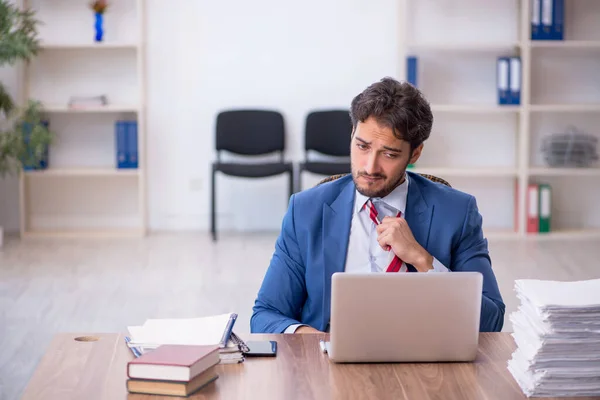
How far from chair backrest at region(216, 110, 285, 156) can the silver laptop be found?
491 centimetres

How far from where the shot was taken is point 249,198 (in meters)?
6.82

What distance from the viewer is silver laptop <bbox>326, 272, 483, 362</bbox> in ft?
5.52

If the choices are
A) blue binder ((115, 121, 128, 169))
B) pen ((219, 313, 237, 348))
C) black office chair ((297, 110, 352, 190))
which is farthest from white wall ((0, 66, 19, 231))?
pen ((219, 313, 237, 348))

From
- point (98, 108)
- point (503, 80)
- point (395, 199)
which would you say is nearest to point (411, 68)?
point (503, 80)

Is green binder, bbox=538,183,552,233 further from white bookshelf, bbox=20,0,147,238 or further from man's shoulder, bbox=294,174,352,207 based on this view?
man's shoulder, bbox=294,174,352,207

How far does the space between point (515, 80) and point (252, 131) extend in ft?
6.63

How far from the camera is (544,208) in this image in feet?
21.7

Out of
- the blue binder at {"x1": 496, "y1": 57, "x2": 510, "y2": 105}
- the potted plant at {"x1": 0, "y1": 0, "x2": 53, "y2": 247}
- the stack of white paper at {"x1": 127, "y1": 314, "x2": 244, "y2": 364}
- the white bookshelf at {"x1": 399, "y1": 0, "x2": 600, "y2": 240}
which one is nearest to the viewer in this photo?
the stack of white paper at {"x1": 127, "y1": 314, "x2": 244, "y2": 364}

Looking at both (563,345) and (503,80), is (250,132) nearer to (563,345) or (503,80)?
(503,80)

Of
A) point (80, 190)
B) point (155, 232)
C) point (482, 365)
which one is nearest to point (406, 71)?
point (155, 232)

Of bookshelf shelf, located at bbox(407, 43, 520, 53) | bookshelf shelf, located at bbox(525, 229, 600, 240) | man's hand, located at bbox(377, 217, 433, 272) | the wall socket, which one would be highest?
bookshelf shelf, located at bbox(407, 43, 520, 53)

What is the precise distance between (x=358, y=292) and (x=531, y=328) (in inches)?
13.2

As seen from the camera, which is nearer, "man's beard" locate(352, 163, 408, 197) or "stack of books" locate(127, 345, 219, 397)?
"stack of books" locate(127, 345, 219, 397)

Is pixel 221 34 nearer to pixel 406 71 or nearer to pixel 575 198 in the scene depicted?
pixel 406 71
